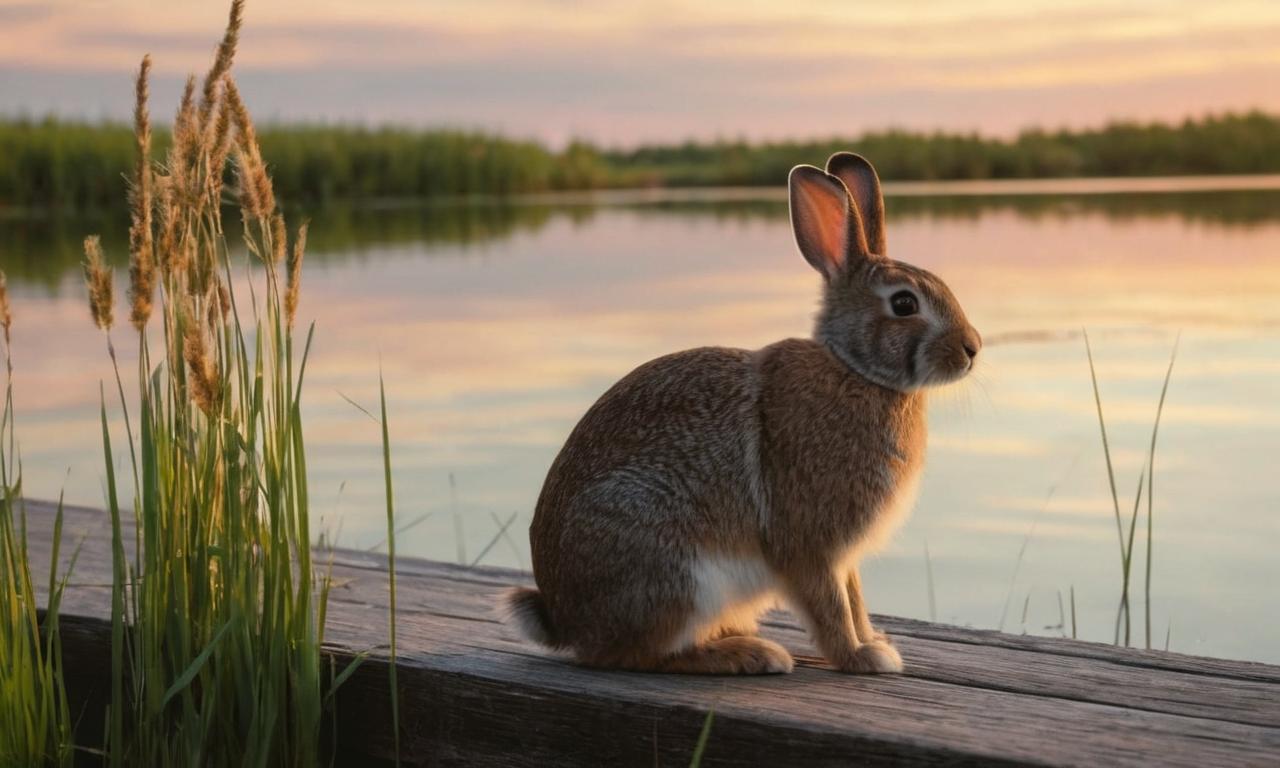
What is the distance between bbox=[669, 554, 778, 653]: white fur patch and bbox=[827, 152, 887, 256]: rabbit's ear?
98cm

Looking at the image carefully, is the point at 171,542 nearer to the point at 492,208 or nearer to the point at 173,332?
the point at 173,332

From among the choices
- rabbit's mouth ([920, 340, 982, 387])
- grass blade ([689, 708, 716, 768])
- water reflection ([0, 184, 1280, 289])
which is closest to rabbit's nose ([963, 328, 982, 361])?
rabbit's mouth ([920, 340, 982, 387])

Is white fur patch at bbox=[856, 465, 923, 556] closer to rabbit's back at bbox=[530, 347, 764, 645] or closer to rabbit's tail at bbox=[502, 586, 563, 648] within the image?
rabbit's back at bbox=[530, 347, 764, 645]

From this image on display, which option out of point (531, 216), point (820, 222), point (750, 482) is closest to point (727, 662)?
point (750, 482)

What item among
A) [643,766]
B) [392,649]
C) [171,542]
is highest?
[171,542]

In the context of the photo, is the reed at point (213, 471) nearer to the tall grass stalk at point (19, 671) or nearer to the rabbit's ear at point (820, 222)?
the tall grass stalk at point (19, 671)

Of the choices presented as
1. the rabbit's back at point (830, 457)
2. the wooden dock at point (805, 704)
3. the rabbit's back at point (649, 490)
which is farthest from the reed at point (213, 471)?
the rabbit's back at point (830, 457)

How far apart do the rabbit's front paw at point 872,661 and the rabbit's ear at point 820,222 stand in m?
1.02

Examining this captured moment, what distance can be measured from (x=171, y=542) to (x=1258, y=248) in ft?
53.8

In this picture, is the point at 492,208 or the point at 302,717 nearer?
the point at 302,717

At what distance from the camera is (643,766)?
4.01m

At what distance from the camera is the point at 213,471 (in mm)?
4059

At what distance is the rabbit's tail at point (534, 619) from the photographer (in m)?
4.32

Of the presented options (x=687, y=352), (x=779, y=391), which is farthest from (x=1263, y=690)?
(x=687, y=352)
